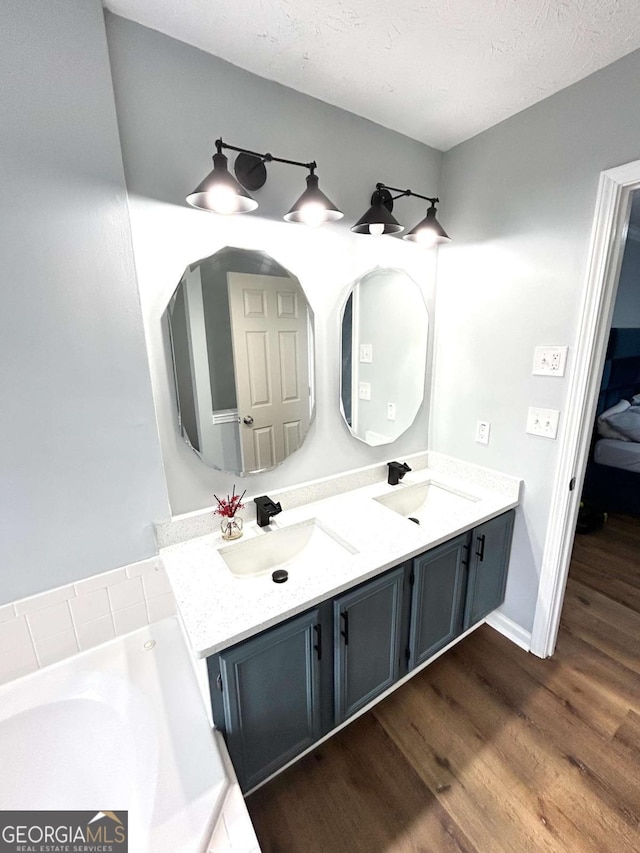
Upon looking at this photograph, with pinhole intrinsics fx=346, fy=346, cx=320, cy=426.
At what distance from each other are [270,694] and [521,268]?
1.89 metres

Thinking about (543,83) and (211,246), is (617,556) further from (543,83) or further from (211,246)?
(211,246)

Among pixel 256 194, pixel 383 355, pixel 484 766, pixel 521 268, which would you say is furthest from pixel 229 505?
pixel 521 268

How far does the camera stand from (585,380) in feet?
4.52

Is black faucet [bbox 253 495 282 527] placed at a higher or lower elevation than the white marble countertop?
higher

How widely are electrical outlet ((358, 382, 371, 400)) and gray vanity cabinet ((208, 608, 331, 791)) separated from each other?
1.00 meters

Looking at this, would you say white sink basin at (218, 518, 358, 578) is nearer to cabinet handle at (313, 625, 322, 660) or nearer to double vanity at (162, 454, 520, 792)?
double vanity at (162, 454, 520, 792)

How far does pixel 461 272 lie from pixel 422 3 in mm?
985

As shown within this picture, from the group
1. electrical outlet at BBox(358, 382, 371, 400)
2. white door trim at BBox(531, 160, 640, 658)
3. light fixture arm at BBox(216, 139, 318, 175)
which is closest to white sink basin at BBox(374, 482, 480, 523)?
white door trim at BBox(531, 160, 640, 658)

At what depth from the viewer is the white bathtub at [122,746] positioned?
2.78ft

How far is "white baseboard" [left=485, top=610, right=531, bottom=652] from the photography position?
175 centimetres

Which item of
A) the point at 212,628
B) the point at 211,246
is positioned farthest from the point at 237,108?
the point at 212,628

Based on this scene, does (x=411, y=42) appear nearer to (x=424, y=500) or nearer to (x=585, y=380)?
(x=585, y=380)

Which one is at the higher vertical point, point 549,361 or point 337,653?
point 549,361

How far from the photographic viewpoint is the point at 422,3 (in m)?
0.96
